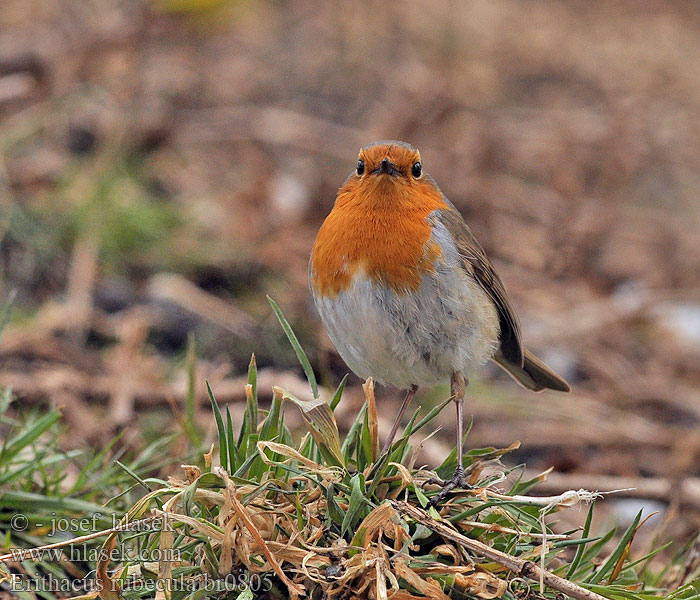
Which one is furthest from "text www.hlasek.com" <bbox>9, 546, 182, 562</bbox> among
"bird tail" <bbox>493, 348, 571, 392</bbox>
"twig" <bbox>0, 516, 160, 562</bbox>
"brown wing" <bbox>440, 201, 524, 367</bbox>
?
"bird tail" <bbox>493, 348, 571, 392</bbox>

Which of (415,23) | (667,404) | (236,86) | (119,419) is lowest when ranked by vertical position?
(667,404)

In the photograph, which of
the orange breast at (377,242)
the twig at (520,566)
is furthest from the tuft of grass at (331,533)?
the orange breast at (377,242)

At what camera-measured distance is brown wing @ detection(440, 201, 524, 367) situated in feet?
10.4

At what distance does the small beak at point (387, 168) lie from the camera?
10.2 ft

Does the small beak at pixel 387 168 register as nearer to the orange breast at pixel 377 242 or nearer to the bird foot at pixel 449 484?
the orange breast at pixel 377 242

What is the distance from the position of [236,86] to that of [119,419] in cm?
510

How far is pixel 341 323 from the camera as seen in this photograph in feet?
9.66

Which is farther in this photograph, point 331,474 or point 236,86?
point 236,86

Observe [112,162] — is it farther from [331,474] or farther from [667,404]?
[331,474]

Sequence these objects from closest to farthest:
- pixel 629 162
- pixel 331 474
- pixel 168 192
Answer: pixel 331 474, pixel 168 192, pixel 629 162

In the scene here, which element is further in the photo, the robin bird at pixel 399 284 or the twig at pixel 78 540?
the robin bird at pixel 399 284

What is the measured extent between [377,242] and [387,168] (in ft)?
1.05

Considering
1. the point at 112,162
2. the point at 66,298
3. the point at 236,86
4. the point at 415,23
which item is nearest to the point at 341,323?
the point at 66,298

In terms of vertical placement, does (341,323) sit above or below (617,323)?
above
